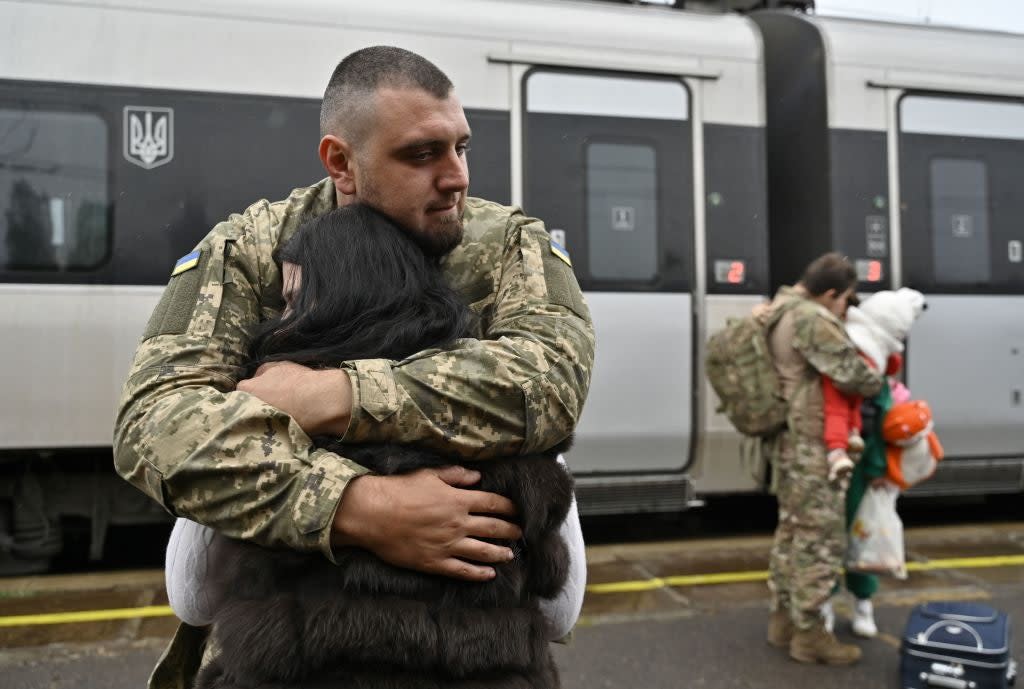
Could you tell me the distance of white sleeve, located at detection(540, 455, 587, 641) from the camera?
1.40 meters

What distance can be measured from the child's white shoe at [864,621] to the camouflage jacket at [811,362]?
90cm

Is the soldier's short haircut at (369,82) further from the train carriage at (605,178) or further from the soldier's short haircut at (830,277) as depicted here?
the train carriage at (605,178)

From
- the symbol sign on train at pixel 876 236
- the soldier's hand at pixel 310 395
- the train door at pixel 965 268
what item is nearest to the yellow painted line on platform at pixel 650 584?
the train door at pixel 965 268

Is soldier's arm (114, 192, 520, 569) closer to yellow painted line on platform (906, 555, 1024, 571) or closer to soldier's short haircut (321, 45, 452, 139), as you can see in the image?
soldier's short haircut (321, 45, 452, 139)

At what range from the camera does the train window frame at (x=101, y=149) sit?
475 cm

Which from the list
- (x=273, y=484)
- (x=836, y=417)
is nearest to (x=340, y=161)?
(x=273, y=484)

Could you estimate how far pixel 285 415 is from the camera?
119cm

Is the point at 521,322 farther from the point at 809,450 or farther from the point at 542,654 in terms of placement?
the point at 809,450

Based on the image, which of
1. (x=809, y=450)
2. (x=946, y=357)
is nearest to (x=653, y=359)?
(x=809, y=450)

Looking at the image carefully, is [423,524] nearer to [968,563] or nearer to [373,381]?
[373,381]

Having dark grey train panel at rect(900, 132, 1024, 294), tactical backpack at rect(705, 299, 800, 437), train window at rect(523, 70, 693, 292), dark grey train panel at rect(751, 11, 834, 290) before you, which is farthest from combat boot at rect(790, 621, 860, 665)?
dark grey train panel at rect(900, 132, 1024, 294)

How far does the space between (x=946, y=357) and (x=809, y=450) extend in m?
2.64

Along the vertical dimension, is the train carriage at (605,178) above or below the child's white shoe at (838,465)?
above

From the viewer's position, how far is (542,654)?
1.26m
